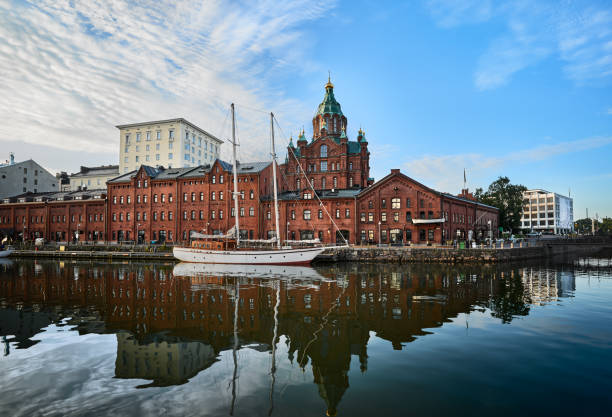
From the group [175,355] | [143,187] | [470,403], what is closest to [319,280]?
[175,355]

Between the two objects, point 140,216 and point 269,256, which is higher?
point 140,216

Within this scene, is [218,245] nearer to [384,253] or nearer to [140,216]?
[384,253]

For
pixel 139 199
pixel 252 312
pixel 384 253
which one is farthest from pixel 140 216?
pixel 252 312

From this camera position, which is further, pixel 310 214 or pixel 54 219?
pixel 54 219

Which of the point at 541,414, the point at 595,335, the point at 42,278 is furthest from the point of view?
the point at 42,278

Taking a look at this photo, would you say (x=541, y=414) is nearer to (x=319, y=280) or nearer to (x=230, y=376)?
(x=230, y=376)

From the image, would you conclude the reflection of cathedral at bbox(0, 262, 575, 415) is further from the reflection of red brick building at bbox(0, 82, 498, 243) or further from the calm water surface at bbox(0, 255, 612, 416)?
the reflection of red brick building at bbox(0, 82, 498, 243)

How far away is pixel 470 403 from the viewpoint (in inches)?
300

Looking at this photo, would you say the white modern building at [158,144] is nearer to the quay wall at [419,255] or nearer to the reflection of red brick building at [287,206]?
the reflection of red brick building at [287,206]

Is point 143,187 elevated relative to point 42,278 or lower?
elevated

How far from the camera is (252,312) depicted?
54.3 feet

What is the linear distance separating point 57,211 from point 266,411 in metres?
86.1

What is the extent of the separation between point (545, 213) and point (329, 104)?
12745cm

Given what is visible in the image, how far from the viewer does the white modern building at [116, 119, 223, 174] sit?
85.6 meters
